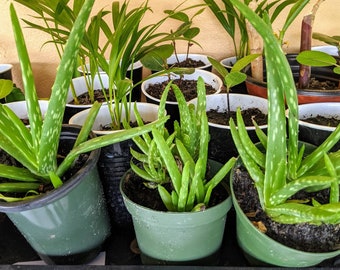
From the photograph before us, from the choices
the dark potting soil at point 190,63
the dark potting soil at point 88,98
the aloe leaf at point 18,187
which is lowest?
the aloe leaf at point 18,187

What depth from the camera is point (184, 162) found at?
44cm

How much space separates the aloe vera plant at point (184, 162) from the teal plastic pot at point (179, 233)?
0.02 metres

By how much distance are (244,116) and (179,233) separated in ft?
0.97

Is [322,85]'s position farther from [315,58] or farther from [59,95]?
[59,95]

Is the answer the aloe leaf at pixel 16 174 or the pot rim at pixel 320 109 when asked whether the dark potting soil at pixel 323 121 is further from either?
the aloe leaf at pixel 16 174

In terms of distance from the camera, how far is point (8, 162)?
531 millimetres

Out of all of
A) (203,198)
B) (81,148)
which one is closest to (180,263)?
(203,198)

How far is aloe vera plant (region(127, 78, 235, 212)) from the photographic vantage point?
16.3 inches

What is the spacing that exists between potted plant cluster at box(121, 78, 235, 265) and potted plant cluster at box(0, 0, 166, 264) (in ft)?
0.21

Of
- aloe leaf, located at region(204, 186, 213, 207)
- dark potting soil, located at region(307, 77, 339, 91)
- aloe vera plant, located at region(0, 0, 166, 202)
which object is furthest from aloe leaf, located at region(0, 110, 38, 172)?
dark potting soil, located at region(307, 77, 339, 91)

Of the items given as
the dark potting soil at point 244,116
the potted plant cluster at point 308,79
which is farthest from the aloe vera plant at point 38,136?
the potted plant cluster at point 308,79

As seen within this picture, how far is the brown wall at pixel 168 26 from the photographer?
2.71 feet

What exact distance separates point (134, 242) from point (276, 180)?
0.30 m

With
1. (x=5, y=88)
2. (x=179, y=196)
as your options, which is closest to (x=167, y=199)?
(x=179, y=196)
